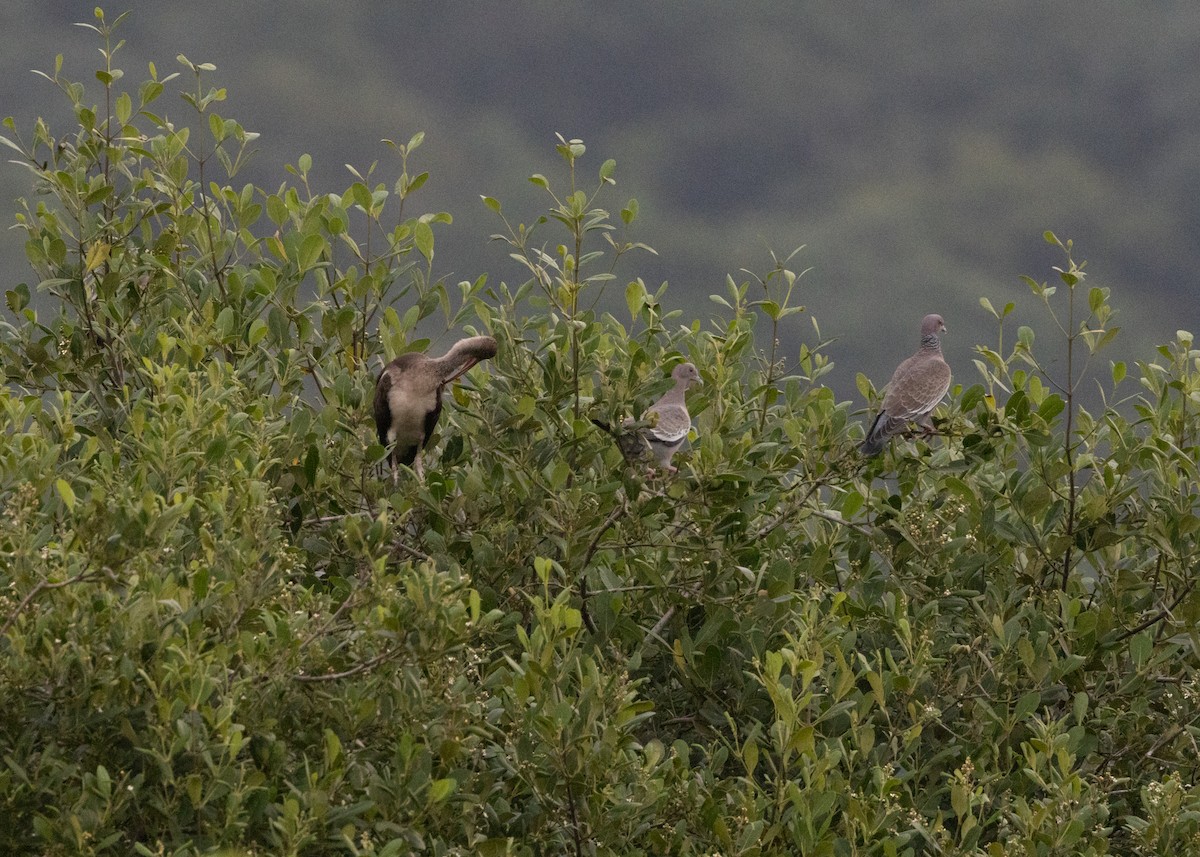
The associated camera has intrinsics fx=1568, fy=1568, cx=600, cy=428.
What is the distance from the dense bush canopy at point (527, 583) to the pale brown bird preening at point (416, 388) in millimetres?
119

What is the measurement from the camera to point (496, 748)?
597cm

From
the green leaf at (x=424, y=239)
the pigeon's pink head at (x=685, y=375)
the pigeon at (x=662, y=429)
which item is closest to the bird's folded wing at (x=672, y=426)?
Result: the pigeon at (x=662, y=429)

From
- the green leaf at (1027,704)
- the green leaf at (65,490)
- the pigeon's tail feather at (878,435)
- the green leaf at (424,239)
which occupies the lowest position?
the green leaf at (1027,704)

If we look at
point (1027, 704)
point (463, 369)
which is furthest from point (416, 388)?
point (1027, 704)

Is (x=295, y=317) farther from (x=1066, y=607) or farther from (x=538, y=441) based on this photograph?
(x=1066, y=607)

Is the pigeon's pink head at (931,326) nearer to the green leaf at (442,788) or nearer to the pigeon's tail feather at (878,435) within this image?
the pigeon's tail feather at (878,435)

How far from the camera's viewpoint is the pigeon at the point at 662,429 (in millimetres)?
7180

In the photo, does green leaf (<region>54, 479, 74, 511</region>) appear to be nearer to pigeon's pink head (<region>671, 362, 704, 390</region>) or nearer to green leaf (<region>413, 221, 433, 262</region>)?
green leaf (<region>413, 221, 433, 262</region>)

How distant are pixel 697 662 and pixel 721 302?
2195mm

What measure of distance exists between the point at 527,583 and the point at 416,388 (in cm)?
130

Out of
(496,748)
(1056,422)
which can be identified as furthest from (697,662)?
(1056,422)

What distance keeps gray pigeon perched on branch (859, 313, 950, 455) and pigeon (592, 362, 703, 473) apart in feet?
3.15

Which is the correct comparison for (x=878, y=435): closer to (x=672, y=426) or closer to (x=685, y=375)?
(x=672, y=426)

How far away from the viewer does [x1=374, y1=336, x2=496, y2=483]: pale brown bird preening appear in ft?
26.5
